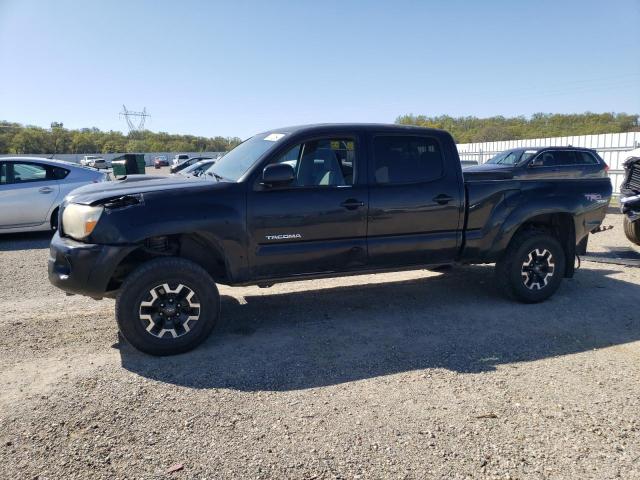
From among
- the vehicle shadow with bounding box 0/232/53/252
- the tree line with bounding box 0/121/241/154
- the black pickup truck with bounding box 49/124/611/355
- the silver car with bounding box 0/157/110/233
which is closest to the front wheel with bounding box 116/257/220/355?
the black pickup truck with bounding box 49/124/611/355

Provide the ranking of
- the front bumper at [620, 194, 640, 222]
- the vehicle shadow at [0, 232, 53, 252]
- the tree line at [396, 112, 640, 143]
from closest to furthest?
the front bumper at [620, 194, 640, 222]
the vehicle shadow at [0, 232, 53, 252]
the tree line at [396, 112, 640, 143]

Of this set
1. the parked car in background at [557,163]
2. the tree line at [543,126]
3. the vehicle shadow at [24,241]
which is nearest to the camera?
the vehicle shadow at [24,241]

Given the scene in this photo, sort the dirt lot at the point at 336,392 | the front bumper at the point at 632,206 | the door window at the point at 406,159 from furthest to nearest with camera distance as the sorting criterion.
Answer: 1. the front bumper at the point at 632,206
2. the door window at the point at 406,159
3. the dirt lot at the point at 336,392

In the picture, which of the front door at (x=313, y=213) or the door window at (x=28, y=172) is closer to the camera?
the front door at (x=313, y=213)

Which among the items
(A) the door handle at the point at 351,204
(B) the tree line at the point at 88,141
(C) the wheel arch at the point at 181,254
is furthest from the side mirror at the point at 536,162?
(B) the tree line at the point at 88,141

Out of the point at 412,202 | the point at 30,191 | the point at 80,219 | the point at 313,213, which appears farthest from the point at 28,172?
the point at 412,202

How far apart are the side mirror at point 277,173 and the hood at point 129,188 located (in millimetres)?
465

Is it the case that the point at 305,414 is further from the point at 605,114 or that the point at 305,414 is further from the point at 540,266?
the point at 605,114

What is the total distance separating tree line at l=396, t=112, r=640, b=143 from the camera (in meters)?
50.9

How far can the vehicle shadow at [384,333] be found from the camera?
3.78 metres

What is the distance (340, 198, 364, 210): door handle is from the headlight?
6.98 ft

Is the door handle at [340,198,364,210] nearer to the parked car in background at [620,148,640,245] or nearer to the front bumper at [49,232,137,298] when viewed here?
the front bumper at [49,232,137,298]

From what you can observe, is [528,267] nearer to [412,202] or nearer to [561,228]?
[561,228]

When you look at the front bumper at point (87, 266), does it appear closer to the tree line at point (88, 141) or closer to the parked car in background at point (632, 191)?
the parked car in background at point (632, 191)
